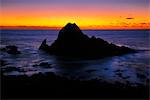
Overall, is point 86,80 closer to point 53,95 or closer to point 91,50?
point 53,95

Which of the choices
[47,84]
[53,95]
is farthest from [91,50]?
[53,95]

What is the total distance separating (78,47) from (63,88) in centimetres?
1486

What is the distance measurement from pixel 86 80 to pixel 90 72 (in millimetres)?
2840

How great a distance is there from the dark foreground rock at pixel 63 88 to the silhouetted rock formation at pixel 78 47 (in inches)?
469

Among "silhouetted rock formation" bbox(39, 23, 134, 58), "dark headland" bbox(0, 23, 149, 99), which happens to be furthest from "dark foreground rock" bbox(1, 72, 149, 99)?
"silhouetted rock formation" bbox(39, 23, 134, 58)

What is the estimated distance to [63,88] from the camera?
14.7 meters

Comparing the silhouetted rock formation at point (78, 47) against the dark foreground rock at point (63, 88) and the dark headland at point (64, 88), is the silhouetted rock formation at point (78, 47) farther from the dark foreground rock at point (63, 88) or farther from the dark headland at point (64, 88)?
the dark foreground rock at point (63, 88)

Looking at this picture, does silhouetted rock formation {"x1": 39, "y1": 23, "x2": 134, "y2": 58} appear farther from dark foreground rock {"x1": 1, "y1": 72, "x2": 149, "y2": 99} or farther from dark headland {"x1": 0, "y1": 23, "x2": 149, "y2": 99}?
dark foreground rock {"x1": 1, "y1": 72, "x2": 149, "y2": 99}

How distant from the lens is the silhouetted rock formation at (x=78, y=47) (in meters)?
28.7

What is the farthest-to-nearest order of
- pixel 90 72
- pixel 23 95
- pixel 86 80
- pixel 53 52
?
pixel 53 52, pixel 90 72, pixel 86 80, pixel 23 95

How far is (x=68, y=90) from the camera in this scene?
46.9 ft

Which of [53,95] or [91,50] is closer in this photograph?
[53,95]

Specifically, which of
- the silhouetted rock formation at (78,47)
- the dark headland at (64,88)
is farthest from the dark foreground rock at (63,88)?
the silhouetted rock formation at (78,47)

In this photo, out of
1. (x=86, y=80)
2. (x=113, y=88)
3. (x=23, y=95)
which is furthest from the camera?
(x=86, y=80)
